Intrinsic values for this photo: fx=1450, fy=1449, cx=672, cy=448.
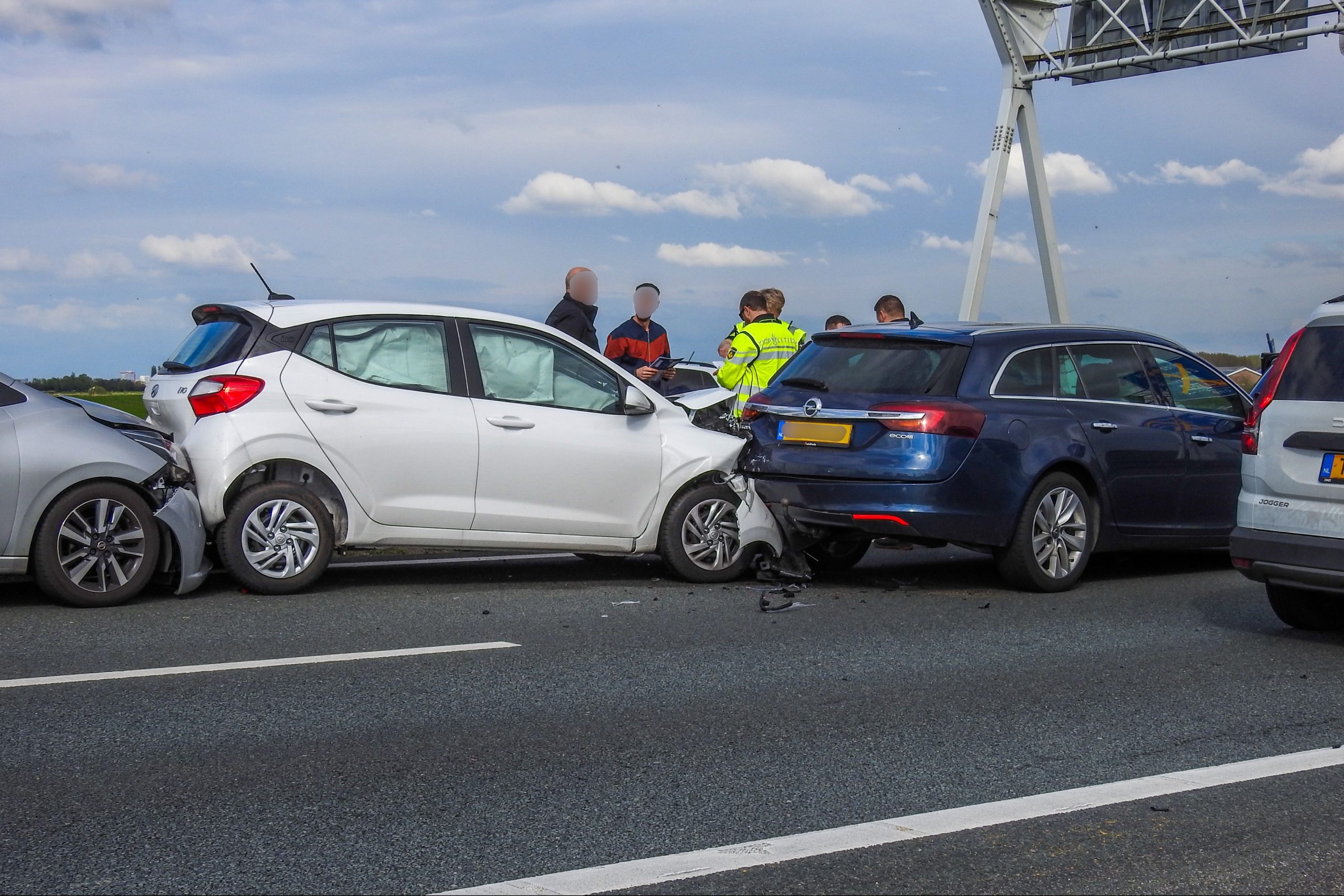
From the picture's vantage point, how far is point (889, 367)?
8.98 meters

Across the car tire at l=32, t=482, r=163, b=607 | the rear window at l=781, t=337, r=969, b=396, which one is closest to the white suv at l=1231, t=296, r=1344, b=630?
the rear window at l=781, t=337, r=969, b=396

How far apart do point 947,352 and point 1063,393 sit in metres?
0.93

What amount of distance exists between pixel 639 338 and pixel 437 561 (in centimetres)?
278

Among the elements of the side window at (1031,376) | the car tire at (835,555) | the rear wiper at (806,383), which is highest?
the side window at (1031,376)

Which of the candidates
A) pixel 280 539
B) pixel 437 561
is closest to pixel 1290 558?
pixel 280 539

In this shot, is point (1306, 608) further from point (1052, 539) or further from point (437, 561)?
point (437, 561)

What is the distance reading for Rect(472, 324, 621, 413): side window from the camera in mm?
8922

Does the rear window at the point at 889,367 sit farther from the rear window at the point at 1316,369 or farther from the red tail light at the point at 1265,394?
the rear window at the point at 1316,369

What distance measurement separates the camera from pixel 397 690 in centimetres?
602

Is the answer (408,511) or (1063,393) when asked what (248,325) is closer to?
(408,511)

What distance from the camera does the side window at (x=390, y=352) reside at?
28.0 ft

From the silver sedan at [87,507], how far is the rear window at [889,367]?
3923 millimetres

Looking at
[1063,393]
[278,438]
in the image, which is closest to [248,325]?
[278,438]

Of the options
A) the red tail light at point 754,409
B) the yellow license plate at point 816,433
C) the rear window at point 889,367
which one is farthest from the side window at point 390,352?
the rear window at point 889,367
